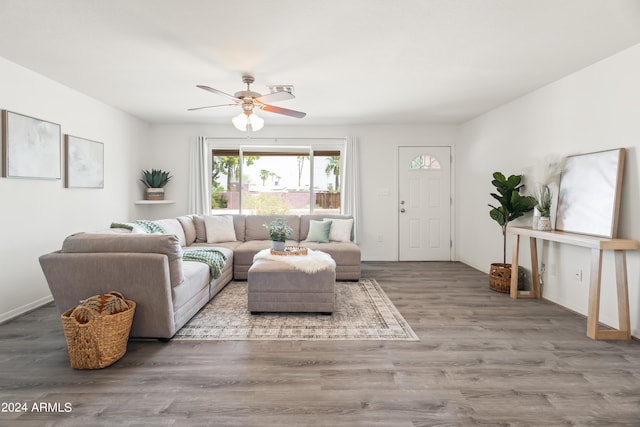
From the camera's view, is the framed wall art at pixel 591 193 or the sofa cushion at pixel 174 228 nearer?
the framed wall art at pixel 591 193

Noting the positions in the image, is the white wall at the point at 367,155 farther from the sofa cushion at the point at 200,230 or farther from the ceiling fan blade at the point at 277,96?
the ceiling fan blade at the point at 277,96

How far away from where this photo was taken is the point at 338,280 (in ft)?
15.8

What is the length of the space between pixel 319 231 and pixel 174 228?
2.13 metres

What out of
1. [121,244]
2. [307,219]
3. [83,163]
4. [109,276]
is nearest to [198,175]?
[83,163]

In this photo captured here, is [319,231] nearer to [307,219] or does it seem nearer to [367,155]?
[307,219]

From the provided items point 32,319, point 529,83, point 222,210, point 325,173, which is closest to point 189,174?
point 222,210

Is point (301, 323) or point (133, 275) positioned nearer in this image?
point (133, 275)

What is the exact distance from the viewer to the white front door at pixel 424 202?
623 centimetres

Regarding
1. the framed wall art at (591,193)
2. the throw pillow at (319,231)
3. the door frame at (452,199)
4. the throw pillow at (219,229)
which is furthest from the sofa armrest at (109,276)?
the door frame at (452,199)

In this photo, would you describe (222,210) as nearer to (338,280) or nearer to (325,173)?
(325,173)

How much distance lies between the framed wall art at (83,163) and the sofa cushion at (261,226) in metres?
2.18

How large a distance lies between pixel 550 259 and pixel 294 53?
11.8 feet

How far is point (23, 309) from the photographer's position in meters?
3.45

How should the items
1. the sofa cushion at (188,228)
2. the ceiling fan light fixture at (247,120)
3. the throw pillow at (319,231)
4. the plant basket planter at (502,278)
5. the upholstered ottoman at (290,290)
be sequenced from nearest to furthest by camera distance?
1. the upholstered ottoman at (290,290)
2. the ceiling fan light fixture at (247,120)
3. the plant basket planter at (502,278)
4. the sofa cushion at (188,228)
5. the throw pillow at (319,231)
